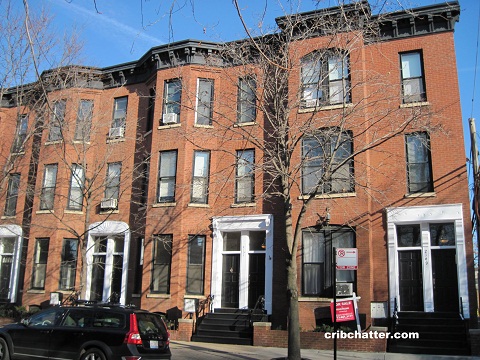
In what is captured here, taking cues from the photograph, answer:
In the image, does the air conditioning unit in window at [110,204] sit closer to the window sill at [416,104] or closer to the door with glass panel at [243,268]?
the door with glass panel at [243,268]

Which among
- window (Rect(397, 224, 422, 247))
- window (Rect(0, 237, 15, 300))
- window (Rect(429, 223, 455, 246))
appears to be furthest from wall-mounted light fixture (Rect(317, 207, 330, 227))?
window (Rect(0, 237, 15, 300))

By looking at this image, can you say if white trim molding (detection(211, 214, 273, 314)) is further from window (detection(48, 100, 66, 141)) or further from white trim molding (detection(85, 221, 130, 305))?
window (detection(48, 100, 66, 141))

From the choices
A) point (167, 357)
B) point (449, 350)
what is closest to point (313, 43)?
point (449, 350)

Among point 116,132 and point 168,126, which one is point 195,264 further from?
point 116,132

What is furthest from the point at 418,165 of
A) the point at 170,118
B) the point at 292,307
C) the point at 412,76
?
the point at 170,118

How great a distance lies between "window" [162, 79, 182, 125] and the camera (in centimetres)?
2036

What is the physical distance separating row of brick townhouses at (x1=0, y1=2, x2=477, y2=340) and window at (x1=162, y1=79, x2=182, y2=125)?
9 cm

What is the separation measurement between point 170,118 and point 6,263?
37.3ft

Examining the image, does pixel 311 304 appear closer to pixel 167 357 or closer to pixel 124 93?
pixel 167 357

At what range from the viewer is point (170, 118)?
20.3 m

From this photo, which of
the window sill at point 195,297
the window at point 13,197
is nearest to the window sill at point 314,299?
the window sill at point 195,297

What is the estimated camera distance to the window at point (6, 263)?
2309 cm

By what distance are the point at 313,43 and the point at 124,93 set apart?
9.68 meters

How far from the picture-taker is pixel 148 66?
880 inches
